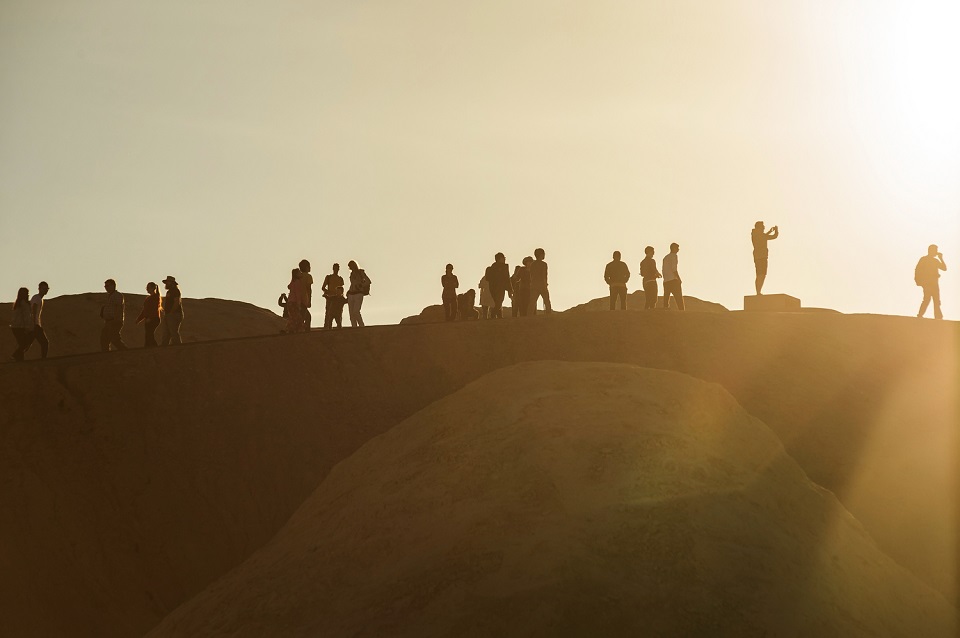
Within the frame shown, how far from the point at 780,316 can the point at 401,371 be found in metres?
8.28

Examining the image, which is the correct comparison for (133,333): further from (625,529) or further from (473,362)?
(625,529)

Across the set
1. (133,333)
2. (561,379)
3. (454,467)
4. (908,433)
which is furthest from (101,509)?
(133,333)

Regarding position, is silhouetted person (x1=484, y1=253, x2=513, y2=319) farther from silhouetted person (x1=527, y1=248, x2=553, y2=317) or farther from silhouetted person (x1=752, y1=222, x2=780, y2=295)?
silhouetted person (x1=752, y1=222, x2=780, y2=295)

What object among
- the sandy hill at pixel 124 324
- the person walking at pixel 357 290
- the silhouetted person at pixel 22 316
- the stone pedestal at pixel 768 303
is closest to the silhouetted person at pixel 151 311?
the silhouetted person at pixel 22 316

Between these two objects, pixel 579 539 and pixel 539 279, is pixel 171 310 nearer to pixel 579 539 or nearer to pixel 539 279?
pixel 539 279

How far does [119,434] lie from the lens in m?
17.9

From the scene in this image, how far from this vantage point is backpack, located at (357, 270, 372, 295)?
23.2 metres

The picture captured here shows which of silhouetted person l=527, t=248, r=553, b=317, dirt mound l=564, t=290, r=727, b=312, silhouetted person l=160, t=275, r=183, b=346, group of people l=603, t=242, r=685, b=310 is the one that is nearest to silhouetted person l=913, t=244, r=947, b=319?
group of people l=603, t=242, r=685, b=310

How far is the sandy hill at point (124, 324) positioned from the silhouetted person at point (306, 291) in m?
9.81

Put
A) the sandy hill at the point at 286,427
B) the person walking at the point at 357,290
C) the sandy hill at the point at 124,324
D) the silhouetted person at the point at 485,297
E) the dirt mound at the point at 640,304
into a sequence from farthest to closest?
1. the dirt mound at the point at 640,304
2. the sandy hill at the point at 124,324
3. the silhouetted person at the point at 485,297
4. the person walking at the point at 357,290
5. the sandy hill at the point at 286,427

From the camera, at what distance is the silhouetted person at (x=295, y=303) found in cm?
2281

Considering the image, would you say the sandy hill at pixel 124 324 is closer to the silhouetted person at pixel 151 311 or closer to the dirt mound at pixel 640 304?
the silhouetted person at pixel 151 311

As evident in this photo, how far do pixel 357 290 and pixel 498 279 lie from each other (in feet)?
10.1

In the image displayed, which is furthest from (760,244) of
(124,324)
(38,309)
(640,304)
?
(640,304)
